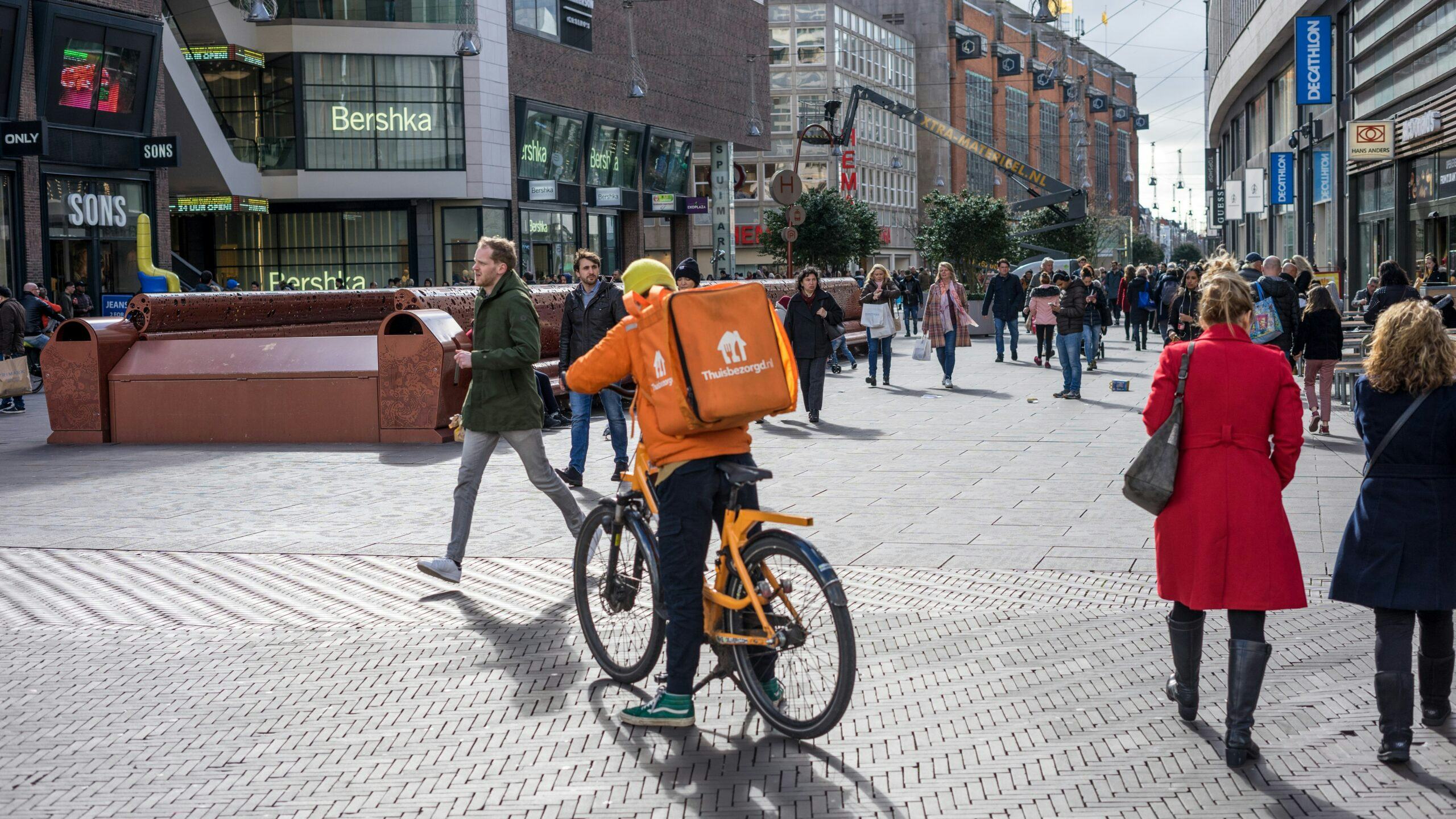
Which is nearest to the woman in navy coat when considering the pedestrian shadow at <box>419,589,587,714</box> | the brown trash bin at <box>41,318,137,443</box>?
the pedestrian shadow at <box>419,589,587,714</box>

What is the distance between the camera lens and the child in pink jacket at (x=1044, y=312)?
→ 23781 mm

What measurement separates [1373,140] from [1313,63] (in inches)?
178

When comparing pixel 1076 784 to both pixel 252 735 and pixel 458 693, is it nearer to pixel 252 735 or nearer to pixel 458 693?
pixel 458 693

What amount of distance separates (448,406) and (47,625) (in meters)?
7.74

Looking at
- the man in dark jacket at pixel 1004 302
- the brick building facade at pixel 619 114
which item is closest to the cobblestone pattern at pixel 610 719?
the man in dark jacket at pixel 1004 302

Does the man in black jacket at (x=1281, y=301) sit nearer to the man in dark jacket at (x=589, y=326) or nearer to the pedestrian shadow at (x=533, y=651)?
the man in dark jacket at (x=589, y=326)

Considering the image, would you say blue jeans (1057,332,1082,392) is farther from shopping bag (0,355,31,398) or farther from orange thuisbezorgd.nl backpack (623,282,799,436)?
orange thuisbezorgd.nl backpack (623,282,799,436)

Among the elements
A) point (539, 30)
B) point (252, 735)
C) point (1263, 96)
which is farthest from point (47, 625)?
point (1263, 96)

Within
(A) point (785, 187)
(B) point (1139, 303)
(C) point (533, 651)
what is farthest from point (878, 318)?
(C) point (533, 651)

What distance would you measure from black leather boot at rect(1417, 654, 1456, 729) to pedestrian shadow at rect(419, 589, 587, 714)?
2.98m

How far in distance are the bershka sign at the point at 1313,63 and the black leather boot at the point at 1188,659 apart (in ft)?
100

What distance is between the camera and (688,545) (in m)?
5.25

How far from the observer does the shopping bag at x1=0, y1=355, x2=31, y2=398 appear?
62.8 ft

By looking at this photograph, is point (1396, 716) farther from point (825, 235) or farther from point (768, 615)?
point (825, 235)
